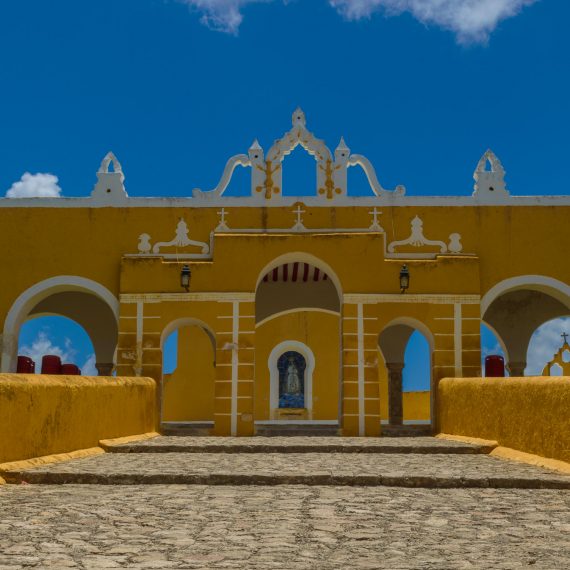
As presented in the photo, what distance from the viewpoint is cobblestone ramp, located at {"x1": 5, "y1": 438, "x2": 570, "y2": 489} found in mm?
6742

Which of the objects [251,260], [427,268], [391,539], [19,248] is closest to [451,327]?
[427,268]

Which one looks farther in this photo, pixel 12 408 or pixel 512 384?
pixel 512 384

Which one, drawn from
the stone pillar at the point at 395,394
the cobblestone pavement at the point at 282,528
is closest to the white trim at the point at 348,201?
the stone pillar at the point at 395,394

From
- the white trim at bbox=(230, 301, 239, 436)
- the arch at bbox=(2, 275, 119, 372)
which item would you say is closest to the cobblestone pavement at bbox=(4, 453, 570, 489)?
the white trim at bbox=(230, 301, 239, 436)

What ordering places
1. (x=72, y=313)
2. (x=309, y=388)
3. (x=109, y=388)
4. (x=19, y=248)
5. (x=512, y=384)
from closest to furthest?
(x=512, y=384) < (x=109, y=388) < (x=19, y=248) < (x=72, y=313) < (x=309, y=388)

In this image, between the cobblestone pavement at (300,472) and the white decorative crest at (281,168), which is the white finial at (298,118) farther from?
the cobblestone pavement at (300,472)

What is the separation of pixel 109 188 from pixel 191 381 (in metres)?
7.15

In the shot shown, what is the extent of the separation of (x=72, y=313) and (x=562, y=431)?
40.8ft

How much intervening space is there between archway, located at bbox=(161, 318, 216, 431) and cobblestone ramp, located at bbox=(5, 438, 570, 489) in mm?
11371

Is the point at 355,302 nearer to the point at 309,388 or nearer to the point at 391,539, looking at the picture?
the point at 309,388

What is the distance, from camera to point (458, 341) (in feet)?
45.6

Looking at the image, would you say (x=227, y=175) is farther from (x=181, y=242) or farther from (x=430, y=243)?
(x=430, y=243)

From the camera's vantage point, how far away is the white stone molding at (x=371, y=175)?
14875mm

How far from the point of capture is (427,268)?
14023 mm
